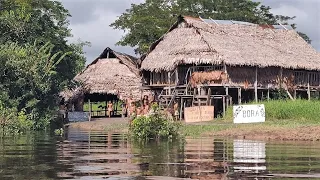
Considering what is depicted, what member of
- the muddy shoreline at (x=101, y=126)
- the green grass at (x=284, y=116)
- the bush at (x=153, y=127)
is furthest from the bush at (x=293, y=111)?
the bush at (x=153, y=127)

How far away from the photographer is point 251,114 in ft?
102

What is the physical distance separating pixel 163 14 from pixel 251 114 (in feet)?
79.9

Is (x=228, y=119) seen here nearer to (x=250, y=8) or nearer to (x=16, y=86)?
(x=16, y=86)

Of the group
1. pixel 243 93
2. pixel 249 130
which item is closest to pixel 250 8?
pixel 243 93

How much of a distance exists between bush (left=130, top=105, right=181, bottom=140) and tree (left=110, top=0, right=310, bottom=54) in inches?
1194

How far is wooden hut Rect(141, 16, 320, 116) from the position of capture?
39322 millimetres

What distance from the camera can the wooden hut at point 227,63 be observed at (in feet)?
129

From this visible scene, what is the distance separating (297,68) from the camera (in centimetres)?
4197

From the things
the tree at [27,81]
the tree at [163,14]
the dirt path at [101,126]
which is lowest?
the dirt path at [101,126]

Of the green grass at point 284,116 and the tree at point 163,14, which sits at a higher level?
the tree at point 163,14

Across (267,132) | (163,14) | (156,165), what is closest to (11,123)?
(267,132)

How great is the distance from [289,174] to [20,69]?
86.9 ft

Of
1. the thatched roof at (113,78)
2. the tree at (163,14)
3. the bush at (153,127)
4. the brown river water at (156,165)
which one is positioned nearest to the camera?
the brown river water at (156,165)

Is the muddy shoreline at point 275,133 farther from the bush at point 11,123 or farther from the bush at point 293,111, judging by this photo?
the bush at point 11,123
